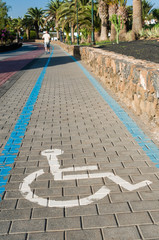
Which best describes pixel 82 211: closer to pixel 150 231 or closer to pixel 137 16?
pixel 150 231

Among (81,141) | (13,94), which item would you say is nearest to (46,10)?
(13,94)

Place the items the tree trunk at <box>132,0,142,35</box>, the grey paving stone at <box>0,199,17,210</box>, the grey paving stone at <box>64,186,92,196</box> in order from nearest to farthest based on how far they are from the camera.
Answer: the grey paving stone at <box>0,199,17,210</box>, the grey paving stone at <box>64,186,92,196</box>, the tree trunk at <box>132,0,142,35</box>

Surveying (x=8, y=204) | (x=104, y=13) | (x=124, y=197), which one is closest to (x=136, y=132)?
(x=124, y=197)

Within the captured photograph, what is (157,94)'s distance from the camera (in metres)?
5.01

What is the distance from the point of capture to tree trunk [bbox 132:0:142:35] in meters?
22.7

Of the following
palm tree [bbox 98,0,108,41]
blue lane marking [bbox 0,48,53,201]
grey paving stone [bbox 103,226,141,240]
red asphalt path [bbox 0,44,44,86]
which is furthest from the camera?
palm tree [bbox 98,0,108,41]

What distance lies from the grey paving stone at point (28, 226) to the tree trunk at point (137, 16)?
2237 cm

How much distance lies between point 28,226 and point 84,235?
0.55 m

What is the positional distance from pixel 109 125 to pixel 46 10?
78.4 m

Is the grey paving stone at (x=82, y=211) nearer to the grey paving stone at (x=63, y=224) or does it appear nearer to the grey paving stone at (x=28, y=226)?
the grey paving stone at (x=63, y=224)

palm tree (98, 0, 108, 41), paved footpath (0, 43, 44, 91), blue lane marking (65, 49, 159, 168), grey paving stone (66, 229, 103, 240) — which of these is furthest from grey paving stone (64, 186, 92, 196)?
palm tree (98, 0, 108, 41)

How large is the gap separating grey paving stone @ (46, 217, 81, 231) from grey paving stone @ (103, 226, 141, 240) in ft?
0.92

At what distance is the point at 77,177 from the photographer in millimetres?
3811

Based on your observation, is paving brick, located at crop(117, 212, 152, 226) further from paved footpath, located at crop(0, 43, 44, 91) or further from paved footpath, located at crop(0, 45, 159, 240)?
paved footpath, located at crop(0, 43, 44, 91)
